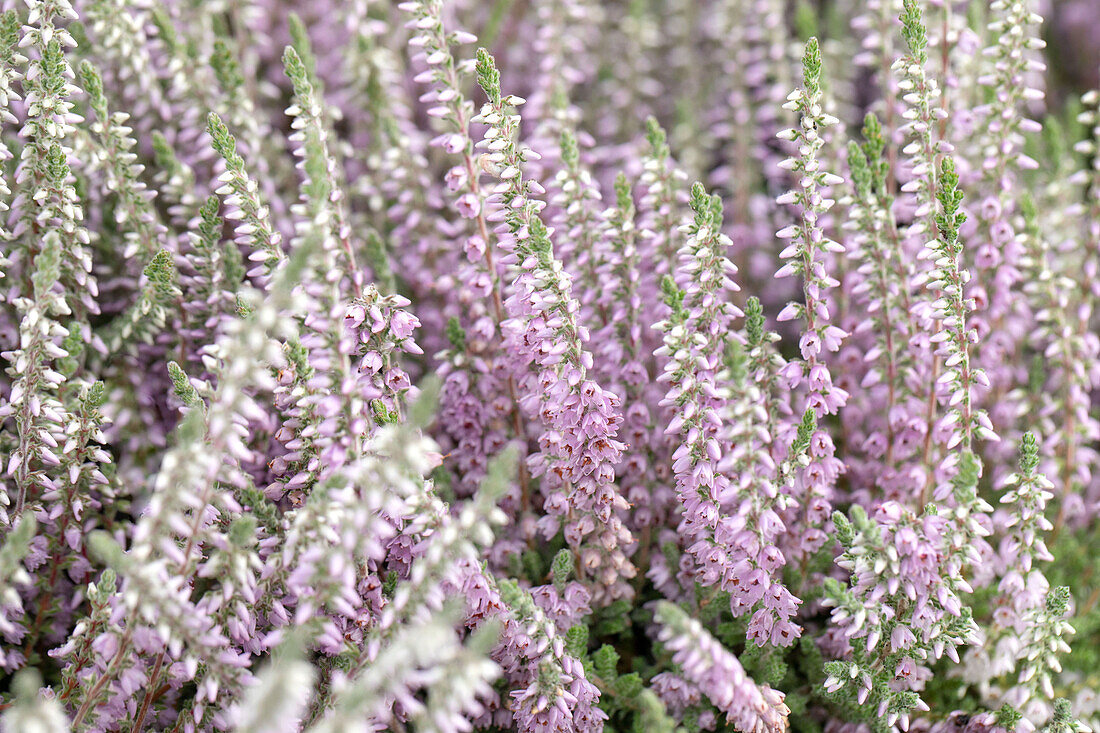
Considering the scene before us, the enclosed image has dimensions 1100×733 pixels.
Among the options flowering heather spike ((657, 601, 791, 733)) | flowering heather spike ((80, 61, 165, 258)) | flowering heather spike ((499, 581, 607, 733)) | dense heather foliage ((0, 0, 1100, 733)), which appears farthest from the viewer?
flowering heather spike ((80, 61, 165, 258))

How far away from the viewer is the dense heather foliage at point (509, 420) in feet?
5.87

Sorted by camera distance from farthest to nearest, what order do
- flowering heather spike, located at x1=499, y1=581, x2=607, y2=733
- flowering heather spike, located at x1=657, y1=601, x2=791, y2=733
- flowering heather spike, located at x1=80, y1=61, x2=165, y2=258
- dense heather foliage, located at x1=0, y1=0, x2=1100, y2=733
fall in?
flowering heather spike, located at x1=80, y1=61, x2=165, y2=258, flowering heather spike, located at x1=499, y1=581, x2=607, y2=733, dense heather foliage, located at x1=0, y1=0, x2=1100, y2=733, flowering heather spike, located at x1=657, y1=601, x2=791, y2=733

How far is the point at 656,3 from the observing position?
4.20m

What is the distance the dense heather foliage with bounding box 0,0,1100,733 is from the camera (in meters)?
1.79

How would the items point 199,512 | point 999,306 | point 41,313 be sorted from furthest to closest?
1. point 999,306
2. point 41,313
3. point 199,512

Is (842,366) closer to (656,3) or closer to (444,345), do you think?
(444,345)

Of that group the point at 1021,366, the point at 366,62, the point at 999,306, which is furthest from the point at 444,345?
the point at 1021,366

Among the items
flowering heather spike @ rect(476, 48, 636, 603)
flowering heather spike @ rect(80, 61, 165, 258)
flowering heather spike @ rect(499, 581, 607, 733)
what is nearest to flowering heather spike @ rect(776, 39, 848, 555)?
flowering heather spike @ rect(476, 48, 636, 603)

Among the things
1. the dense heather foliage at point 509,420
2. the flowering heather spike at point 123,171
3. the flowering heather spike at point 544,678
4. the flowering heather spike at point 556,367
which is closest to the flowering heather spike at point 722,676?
the dense heather foliage at point 509,420

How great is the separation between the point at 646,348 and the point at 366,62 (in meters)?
1.26

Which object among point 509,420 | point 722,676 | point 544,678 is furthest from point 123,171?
point 722,676

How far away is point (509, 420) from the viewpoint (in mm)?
2529

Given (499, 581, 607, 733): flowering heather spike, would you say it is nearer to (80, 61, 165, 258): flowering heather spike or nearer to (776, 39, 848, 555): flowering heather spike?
(776, 39, 848, 555): flowering heather spike

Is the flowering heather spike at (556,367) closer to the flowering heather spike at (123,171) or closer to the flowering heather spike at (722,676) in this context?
the flowering heather spike at (722,676)
